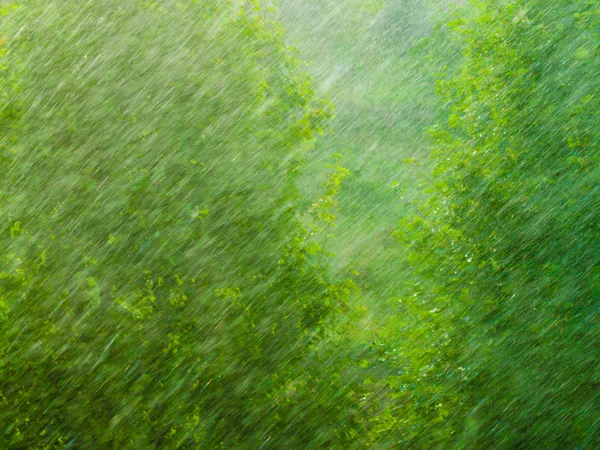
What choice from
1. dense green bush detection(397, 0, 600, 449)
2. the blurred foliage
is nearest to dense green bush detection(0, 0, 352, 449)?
the blurred foliage

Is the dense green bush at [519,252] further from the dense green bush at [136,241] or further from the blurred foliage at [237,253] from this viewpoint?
the dense green bush at [136,241]

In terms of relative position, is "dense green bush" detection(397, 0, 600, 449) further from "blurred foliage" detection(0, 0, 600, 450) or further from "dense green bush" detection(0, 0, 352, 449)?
"dense green bush" detection(0, 0, 352, 449)

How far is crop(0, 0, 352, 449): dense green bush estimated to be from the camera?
17.5ft

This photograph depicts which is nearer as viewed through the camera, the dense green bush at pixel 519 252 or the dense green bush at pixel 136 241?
the dense green bush at pixel 136 241

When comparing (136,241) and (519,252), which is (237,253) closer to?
(136,241)

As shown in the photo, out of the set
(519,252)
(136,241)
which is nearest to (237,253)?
(136,241)

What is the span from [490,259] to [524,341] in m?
0.94

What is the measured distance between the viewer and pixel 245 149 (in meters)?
6.05

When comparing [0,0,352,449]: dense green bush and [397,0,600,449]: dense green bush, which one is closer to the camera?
[0,0,352,449]: dense green bush

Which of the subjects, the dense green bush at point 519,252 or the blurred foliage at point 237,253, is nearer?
the blurred foliage at point 237,253

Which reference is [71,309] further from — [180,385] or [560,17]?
[560,17]

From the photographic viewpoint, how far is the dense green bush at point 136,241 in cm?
534

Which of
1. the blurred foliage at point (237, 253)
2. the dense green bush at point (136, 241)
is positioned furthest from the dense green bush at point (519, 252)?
the dense green bush at point (136, 241)

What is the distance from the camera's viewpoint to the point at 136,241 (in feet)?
18.1
